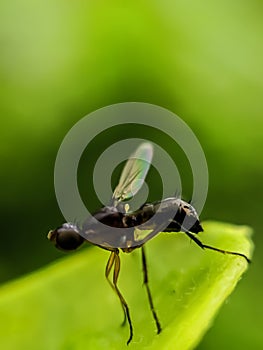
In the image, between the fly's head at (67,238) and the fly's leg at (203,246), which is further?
the fly's head at (67,238)

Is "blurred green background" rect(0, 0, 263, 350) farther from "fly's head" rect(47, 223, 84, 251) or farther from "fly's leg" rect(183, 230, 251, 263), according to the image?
"fly's leg" rect(183, 230, 251, 263)

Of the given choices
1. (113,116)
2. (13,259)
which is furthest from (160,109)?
(13,259)

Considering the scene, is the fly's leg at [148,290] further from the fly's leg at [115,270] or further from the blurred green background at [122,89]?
the blurred green background at [122,89]

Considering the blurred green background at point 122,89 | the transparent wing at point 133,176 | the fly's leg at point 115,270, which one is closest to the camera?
the fly's leg at point 115,270

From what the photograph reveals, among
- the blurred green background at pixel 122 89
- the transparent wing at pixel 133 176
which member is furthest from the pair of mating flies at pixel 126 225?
the blurred green background at pixel 122 89

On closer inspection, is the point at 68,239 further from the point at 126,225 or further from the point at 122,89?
the point at 122,89

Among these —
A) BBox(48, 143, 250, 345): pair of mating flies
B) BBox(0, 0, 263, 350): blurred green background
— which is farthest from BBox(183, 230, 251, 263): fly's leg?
BBox(0, 0, 263, 350): blurred green background
